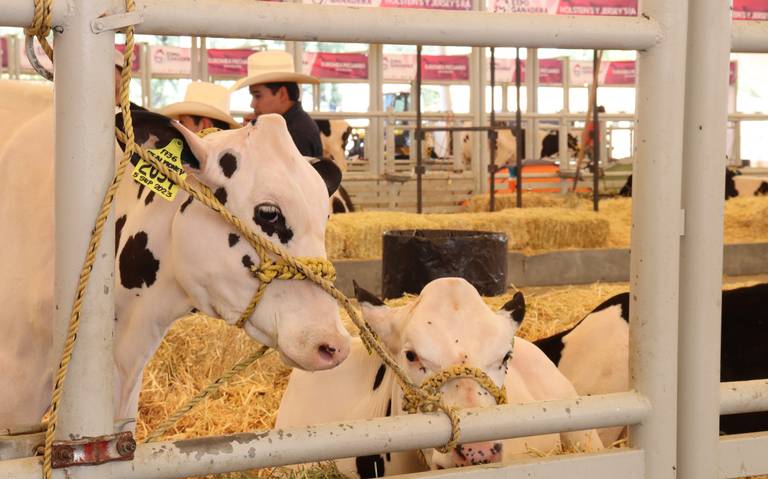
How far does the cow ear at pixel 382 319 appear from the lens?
2.63 meters

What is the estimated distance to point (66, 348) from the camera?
1.26m

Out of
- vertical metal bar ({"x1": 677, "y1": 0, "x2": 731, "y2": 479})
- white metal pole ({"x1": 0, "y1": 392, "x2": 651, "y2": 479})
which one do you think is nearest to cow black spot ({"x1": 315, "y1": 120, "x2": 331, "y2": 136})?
vertical metal bar ({"x1": 677, "y1": 0, "x2": 731, "y2": 479})

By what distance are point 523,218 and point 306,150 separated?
3.67m

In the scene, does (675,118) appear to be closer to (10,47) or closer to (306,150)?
(306,150)

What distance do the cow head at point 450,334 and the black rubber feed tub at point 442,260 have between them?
6.08 ft

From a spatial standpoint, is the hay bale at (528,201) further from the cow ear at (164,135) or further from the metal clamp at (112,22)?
the metal clamp at (112,22)

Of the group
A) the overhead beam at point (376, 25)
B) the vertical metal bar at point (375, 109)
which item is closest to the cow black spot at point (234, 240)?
the overhead beam at point (376, 25)

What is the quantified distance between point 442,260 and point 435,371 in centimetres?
216

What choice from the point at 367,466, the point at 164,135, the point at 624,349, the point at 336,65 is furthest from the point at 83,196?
the point at 336,65

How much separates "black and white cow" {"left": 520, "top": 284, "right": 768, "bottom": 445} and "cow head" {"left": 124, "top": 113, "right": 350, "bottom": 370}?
62.0 inches

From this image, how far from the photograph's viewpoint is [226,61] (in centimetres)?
1772

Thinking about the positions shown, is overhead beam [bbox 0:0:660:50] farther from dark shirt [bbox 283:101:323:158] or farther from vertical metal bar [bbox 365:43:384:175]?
vertical metal bar [bbox 365:43:384:175]

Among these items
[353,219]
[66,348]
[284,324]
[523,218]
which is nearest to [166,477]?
[66,348]

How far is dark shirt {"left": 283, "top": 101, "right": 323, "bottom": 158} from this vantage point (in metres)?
5.54
